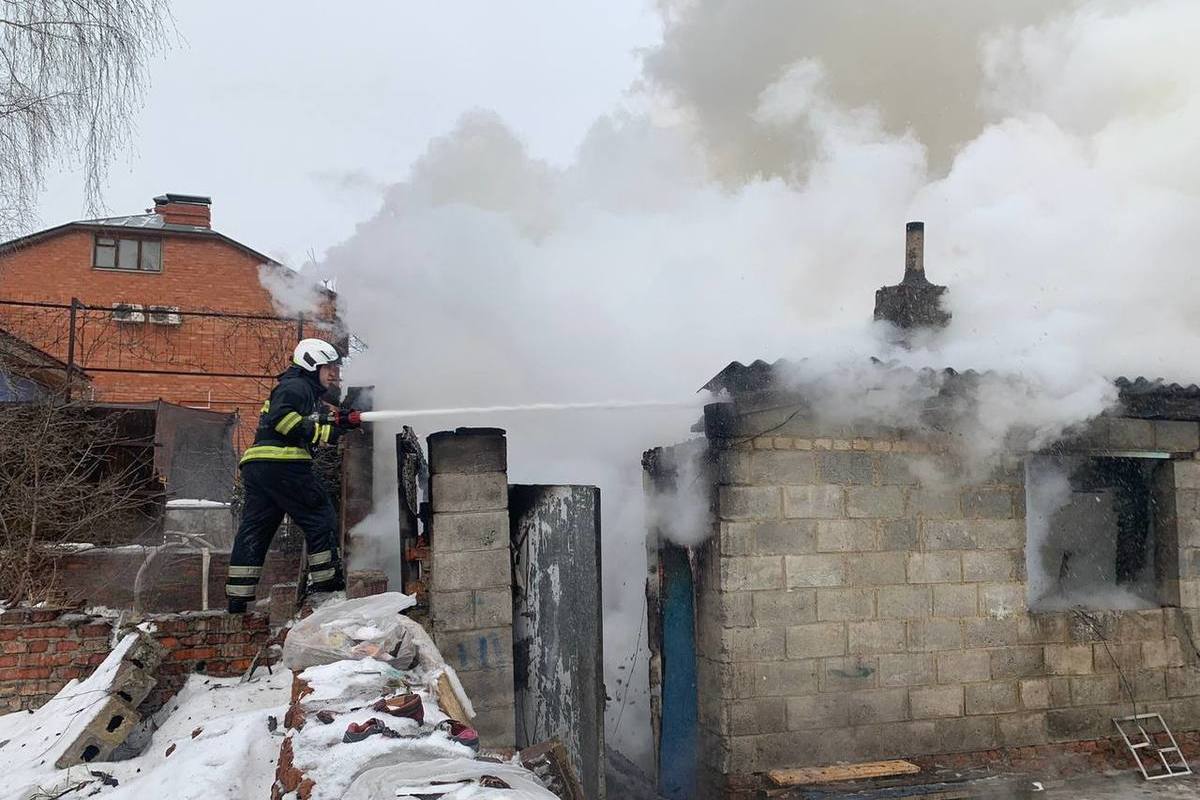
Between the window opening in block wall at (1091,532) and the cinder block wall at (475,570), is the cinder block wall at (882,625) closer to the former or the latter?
the window opening in block wall at (1091,532)

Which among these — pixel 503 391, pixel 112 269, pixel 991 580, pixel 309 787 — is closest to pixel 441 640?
pixel 309 787

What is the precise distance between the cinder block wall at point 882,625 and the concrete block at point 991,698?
11 mm

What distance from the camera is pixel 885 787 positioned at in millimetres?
5648

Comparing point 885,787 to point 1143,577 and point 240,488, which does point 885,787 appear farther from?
point 240,488

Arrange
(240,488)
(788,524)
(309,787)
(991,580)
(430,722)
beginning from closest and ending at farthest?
(309,787), (430,722), (788,524), (991,580), (240,488)

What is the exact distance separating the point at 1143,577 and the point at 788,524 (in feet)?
11.4

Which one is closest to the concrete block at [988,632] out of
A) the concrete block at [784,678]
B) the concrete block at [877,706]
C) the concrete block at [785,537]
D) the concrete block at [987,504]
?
the concrete block at [877,706]

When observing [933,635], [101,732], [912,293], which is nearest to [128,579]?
[101,732]

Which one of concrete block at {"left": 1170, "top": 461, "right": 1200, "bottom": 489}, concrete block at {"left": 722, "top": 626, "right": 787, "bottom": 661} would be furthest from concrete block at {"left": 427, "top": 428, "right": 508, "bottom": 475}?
concrete block at {"left": 1170, "top": 461, "right": 1200, "bottom": 489}

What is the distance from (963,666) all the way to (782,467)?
79.0 inches

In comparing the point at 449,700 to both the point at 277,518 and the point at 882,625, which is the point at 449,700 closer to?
the point at 277,518

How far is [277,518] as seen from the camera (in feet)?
19.4

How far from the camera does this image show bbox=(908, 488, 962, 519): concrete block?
21.4 feet

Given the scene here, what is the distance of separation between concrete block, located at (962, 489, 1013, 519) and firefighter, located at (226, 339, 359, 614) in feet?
14.4
